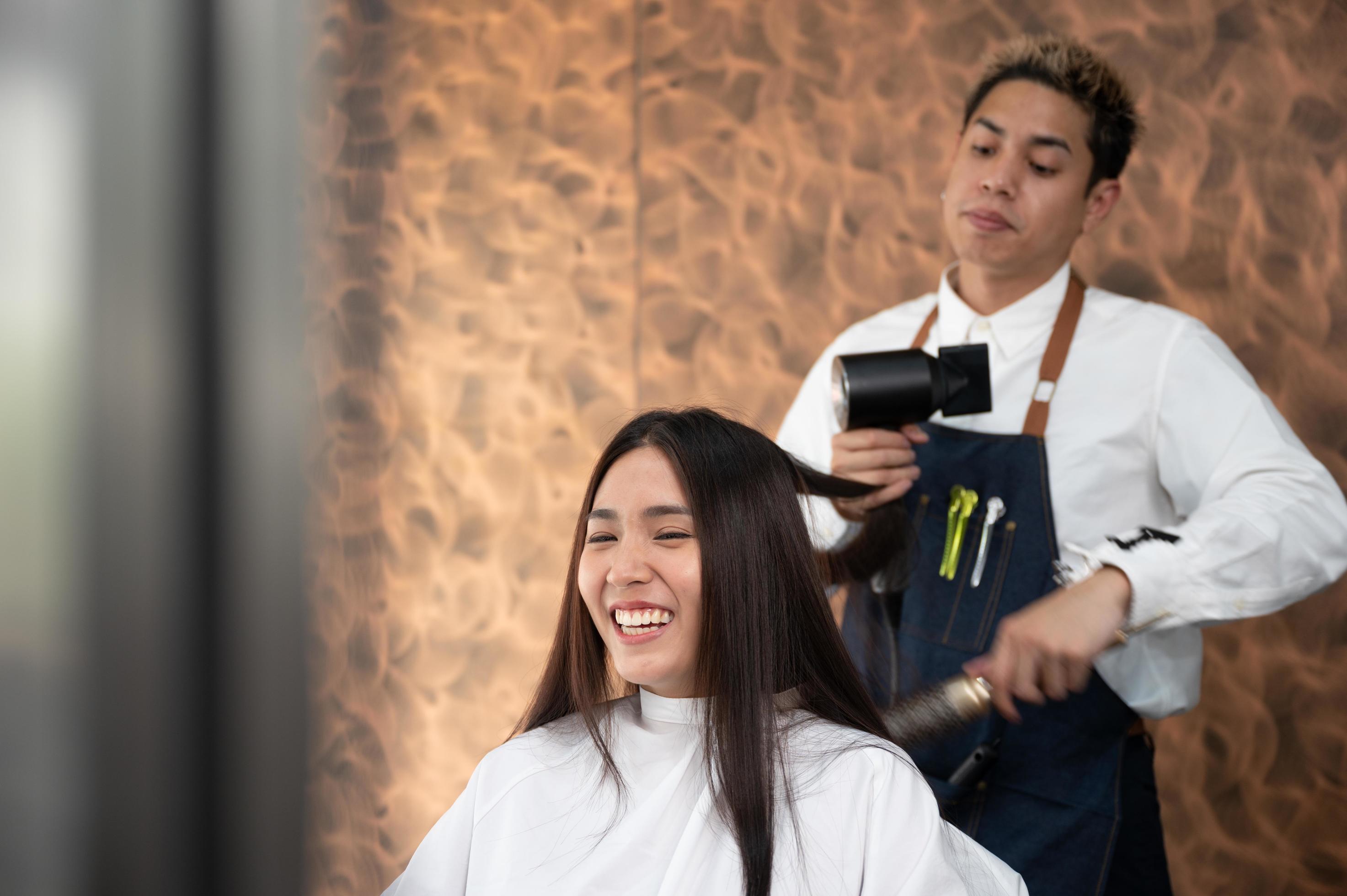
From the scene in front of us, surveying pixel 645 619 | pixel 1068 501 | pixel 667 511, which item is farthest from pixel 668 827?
pixel 1068 501

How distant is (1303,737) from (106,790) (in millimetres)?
2342

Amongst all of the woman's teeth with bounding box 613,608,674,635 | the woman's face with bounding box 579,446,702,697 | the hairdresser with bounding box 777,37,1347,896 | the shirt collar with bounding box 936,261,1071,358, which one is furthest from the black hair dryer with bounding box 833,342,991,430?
the woman's teeth with bounding box 613,608,674,635

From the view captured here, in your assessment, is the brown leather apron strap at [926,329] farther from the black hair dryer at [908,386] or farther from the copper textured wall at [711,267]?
the copper textured wall at [711,267]

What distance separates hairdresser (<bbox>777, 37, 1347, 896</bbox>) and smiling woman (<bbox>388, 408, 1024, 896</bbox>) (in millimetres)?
301

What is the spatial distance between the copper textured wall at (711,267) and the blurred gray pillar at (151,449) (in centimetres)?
181

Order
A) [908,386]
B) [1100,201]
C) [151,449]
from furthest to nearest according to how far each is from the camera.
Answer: [1100,201], [908,386], [151,449]

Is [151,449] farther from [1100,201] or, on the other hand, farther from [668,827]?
[1100,201]

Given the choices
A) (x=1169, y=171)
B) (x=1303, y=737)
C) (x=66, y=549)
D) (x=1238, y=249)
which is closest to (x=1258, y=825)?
(x=1303, y=737)

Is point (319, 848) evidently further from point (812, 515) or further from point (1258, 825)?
point (1258, 825)

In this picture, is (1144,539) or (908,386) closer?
(1144,539)

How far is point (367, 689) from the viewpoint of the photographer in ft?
7.92

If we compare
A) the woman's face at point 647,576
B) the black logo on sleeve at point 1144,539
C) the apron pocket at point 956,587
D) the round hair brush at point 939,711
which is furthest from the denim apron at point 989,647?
the woman's face at point 647,576

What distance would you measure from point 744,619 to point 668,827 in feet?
0.88

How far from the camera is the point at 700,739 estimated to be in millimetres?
1432
